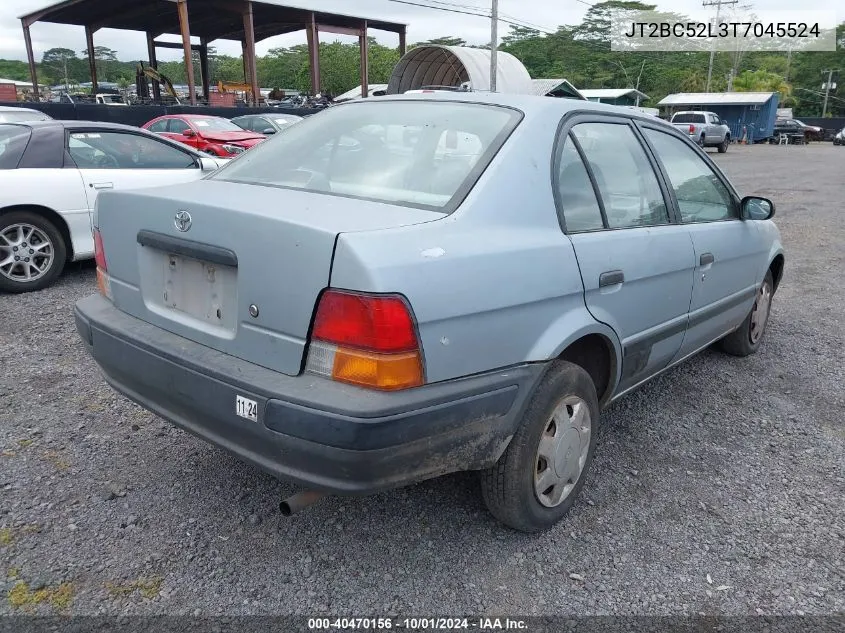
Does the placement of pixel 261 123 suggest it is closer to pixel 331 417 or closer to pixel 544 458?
pixel 544 458

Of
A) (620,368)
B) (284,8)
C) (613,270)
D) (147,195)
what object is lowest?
(620,368)

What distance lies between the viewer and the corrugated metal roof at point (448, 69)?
21891mm

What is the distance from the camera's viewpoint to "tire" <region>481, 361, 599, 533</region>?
2318 mm

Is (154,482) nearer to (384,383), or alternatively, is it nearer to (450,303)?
(384,383)

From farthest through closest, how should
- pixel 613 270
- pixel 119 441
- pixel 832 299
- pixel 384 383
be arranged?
pixel 832 299, pixel 119 441, pixel 613 270, pixel 384 383

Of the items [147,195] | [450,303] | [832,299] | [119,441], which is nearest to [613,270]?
[450,303]

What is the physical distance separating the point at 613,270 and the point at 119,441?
2.39m

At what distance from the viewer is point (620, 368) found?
110 inches

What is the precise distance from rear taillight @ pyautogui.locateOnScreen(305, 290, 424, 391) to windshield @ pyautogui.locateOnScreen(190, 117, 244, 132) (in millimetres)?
12495

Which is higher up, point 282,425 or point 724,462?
point 282,425

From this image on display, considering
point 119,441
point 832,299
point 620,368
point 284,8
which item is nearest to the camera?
point 620,368

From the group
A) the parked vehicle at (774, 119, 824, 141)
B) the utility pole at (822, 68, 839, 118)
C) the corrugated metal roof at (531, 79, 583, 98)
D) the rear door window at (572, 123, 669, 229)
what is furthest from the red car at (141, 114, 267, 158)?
the utility pole at (822, 68, 839, 118)

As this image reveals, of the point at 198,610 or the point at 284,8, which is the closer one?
the point at 198,610

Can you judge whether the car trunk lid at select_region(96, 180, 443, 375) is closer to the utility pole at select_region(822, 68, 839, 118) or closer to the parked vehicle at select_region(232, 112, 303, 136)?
the parked vehicle at select_region(232, 112, 303, 136)
